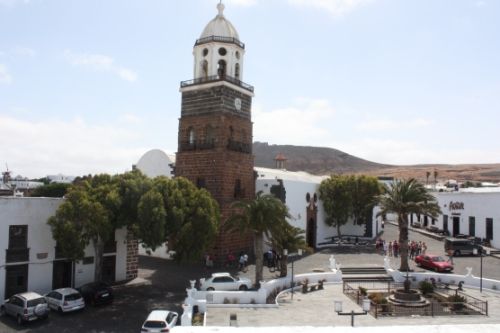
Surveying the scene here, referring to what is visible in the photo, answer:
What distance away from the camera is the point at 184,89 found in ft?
110

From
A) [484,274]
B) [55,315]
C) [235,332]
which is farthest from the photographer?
[484,274]

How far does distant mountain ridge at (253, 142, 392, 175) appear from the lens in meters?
137

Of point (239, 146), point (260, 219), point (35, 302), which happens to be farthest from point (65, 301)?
point (239, 146)

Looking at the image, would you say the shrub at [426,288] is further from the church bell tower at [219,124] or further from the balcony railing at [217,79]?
the balcony railing at [217,79]

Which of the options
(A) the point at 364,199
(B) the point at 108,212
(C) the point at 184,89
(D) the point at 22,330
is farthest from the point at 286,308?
(A) the point at 364,199

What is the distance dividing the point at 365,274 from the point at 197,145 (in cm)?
1500

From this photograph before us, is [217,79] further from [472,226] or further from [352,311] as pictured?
[472,226]

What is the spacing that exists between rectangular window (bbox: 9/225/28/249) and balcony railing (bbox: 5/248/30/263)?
191 mm

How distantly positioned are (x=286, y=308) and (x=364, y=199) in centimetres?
2371

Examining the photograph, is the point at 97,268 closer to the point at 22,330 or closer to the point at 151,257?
the point at 22,330

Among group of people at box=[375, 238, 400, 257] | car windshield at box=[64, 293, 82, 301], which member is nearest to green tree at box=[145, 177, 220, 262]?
car windshield at box=[64, 293, 82, 301]

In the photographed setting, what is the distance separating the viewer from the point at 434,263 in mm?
29391

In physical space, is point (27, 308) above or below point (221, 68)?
below

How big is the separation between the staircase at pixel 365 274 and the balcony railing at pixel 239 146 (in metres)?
11.3
